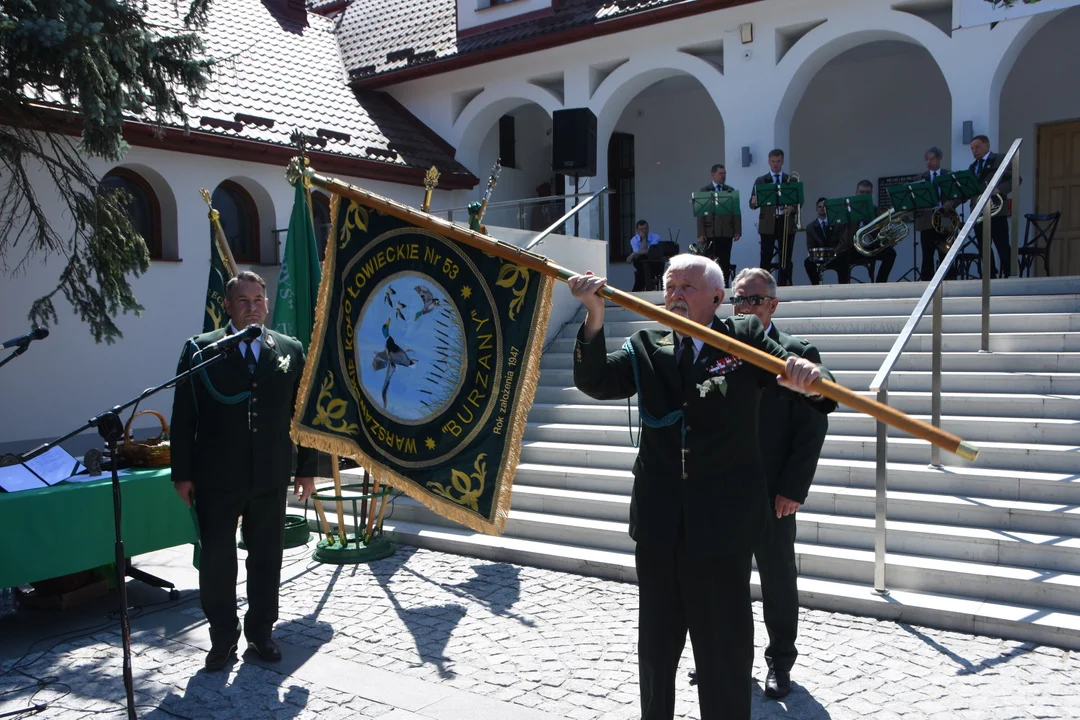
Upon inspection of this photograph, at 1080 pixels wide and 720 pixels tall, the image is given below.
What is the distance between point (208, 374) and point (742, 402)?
2.88 metres

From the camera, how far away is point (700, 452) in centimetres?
320

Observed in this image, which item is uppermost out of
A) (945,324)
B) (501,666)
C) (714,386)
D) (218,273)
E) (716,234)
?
(716,234)

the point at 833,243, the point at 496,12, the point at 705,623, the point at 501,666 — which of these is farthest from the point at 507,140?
the point at 705,623

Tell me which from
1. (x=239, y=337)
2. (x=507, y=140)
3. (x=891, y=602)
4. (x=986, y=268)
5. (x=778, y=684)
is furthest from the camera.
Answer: (x=507, y=140)

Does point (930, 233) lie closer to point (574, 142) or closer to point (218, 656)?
point (574, 142)

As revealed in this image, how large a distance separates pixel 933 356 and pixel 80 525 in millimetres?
5818

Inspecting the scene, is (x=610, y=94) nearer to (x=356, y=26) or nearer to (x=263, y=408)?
(x=356, y=26)

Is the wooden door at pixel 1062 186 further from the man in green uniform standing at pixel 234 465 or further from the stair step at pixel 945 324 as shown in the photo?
the man in green uniform standing at pixel 234 465

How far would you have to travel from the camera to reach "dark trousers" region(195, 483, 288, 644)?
15.4ft

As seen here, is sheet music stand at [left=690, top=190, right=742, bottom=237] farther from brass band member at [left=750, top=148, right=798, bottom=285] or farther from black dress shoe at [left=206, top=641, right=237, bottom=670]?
black dress shoe at [left=206, top=641, right=237, bottom=670]

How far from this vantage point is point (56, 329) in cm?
1120

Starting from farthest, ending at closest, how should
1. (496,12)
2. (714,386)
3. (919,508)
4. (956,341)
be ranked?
Answer: (496,12)
(956,341)
(919,508)
(714,386)

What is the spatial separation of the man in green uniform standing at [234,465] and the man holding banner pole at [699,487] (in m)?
2.24

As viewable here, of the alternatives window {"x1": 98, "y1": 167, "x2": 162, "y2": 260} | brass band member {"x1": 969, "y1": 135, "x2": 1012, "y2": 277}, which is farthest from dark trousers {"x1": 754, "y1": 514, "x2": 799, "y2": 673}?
window {"x1": 98, "y1": 167, "x2": 162, "y2": 260}
